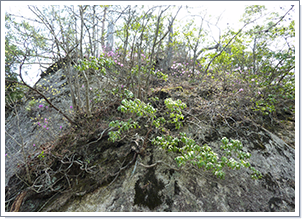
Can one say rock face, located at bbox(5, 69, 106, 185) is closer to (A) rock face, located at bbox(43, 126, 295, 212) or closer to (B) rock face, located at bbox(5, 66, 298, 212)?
(B) rock face, located at bbox(5, 66, 298, 212)

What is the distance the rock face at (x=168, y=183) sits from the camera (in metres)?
1.67

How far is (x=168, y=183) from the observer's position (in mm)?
1890

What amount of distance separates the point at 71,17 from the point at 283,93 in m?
4.60

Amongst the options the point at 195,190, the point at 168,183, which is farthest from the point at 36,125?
the point at 195,190

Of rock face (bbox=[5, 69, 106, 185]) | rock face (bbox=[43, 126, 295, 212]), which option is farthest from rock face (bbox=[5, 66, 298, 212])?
rock face (bbox=[5, 69, 106, 185])

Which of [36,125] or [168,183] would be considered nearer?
[168,183]

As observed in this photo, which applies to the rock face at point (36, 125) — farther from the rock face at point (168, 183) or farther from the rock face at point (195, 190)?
the rock face at point (195, 190)

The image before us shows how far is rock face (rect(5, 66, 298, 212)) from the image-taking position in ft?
5.49

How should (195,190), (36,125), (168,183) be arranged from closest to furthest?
(195,190), (168,183), (36,125)

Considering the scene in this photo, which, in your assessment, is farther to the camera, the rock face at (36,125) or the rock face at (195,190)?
the rock face at (36,125)

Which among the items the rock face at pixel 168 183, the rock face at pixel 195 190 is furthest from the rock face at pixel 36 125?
the rock face at pixel 195 190

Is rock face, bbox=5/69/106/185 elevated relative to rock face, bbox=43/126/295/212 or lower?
lower

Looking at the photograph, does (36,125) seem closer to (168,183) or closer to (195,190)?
(168,183)

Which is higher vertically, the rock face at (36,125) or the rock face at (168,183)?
the rock face at (168,183)
